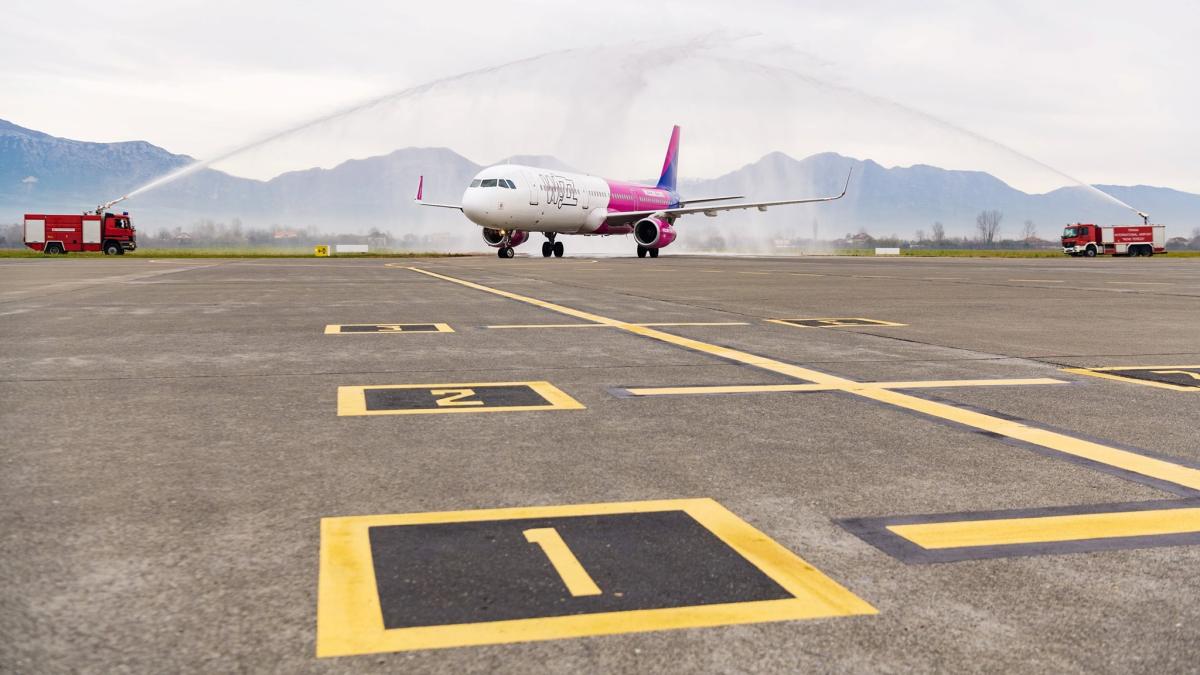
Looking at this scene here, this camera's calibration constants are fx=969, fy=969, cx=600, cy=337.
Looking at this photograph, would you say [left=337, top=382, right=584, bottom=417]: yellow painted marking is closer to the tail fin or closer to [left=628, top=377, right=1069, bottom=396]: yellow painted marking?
[left=628, top=377, right=1069, bottom=396]: yellow painted marking

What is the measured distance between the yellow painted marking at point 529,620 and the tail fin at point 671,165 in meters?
60.3

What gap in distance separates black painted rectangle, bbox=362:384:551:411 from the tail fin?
56.8 m

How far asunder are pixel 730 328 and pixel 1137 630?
9.18 metres

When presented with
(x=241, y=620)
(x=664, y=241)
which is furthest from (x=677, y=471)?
(x=664, y=241)

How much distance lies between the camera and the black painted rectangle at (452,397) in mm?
6289

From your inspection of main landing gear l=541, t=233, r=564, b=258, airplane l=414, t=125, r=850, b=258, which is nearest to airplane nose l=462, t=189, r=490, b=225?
airplane l=414, t=125, r=850, b=258

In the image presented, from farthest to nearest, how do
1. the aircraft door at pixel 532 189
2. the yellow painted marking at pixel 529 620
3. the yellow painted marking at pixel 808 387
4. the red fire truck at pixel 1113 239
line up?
1. the red fire truck at pixel 1113 239
2. the aircraft door at pixel 532 189
3. the yellow painted marking at pixel 808 387
4. the yellow painted marking at pixel 529 620

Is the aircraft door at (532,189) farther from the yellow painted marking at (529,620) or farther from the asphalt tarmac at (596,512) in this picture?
the yellow painted marking at (529,620)

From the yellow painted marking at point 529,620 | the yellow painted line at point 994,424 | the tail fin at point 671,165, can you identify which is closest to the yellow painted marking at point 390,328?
the yellow painted line at point 994,424

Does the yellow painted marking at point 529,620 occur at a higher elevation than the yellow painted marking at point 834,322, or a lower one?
lower

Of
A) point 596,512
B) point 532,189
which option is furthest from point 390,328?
point 532,189

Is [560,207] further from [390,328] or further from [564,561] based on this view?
[564,561]

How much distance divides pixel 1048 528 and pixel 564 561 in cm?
186

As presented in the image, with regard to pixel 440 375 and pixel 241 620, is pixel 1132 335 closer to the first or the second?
pixel 440 375
